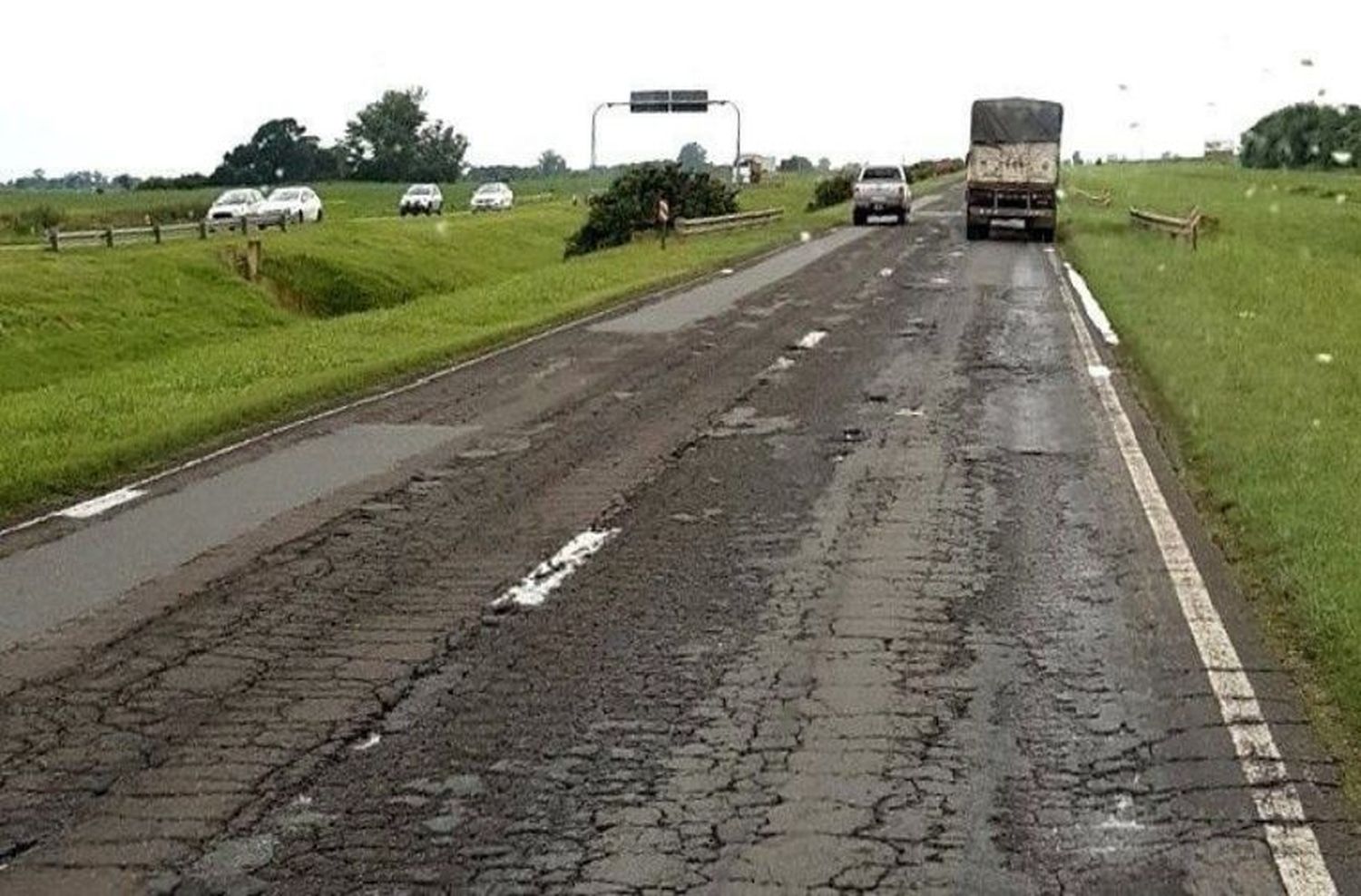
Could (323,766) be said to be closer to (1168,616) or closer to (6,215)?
(1168,616)

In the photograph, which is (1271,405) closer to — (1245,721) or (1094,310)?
(1245,721)

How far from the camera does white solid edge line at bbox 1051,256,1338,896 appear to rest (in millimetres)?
4922

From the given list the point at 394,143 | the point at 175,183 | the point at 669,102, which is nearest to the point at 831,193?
the point at 669,102

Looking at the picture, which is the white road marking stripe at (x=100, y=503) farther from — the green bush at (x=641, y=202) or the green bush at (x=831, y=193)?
the green bush at (x=831, y=193)

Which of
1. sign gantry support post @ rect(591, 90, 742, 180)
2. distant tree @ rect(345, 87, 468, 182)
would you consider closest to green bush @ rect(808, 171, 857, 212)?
sign gantry support post @ rect(591, 90, 742, 180)

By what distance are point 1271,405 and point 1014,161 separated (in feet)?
97.4

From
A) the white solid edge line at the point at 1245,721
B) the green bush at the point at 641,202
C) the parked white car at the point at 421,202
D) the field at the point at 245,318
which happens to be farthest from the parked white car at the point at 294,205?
the white solid edge line at the point at 1245,721

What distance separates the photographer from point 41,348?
3145 cm

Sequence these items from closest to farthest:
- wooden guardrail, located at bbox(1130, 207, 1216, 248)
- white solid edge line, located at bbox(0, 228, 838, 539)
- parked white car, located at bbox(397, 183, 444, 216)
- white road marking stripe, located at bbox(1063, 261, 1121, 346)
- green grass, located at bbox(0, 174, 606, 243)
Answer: white solid edge line, located at bbox(0, 228, 838, 539) → white road marking stripe, located at bbox(1063, 261, 1121, 346) → wooden guardrail, located at bbox(1130, 207, 1216, 248) → green grass, located at bbox(0, 174, 606, 243) → parked white car, located at bbox(397, 183, 444, 216)

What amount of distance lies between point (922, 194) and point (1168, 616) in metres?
84.4

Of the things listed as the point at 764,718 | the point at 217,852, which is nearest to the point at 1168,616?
the point at 764,718

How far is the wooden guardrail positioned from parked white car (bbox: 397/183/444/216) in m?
35.1

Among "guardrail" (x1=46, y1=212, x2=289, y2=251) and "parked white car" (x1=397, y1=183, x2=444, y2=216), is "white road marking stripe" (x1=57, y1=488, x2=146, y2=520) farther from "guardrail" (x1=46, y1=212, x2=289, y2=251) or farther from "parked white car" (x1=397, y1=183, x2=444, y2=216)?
"parked white car" (x1=397, y1=183, x2=444, y2=216)

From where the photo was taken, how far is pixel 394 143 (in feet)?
538
